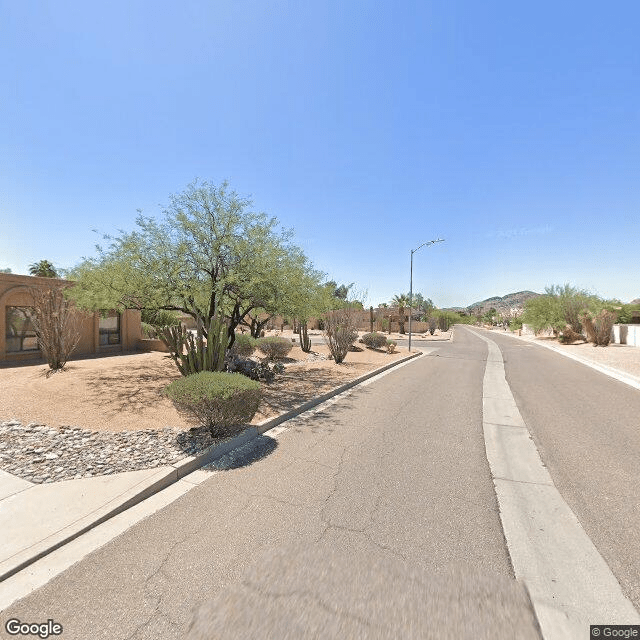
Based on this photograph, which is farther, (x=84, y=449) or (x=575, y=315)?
(x=575, y=315)

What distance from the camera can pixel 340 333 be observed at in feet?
53.9

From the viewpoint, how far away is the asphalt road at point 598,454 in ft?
10.3

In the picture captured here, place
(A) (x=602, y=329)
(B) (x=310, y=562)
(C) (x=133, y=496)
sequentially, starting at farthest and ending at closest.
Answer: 1. (A) (x=602, y=329)
2. (C) (x=133, y=496)
3. (B) (x=310, y=562)

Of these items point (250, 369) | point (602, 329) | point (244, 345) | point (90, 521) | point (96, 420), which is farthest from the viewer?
point (602, 329)

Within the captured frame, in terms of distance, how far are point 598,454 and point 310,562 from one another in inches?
212

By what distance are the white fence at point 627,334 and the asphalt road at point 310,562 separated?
31.7 m

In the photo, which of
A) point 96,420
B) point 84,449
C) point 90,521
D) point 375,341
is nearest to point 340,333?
point 375,341

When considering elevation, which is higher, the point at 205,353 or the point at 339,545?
the point at 205,353

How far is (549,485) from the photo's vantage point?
14.1 ft

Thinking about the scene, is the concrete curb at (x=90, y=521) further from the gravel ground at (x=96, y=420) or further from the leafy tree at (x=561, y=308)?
the leafy tree at (x=561, y=308)

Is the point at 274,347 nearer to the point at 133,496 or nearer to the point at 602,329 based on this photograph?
the point at 133,496

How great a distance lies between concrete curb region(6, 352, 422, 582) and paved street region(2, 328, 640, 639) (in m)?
0.39

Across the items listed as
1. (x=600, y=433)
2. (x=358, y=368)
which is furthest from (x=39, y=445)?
(x=358, y=368)

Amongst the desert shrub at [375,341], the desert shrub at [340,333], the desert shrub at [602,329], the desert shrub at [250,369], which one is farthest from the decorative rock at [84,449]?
the desert shrub at [602,329]
